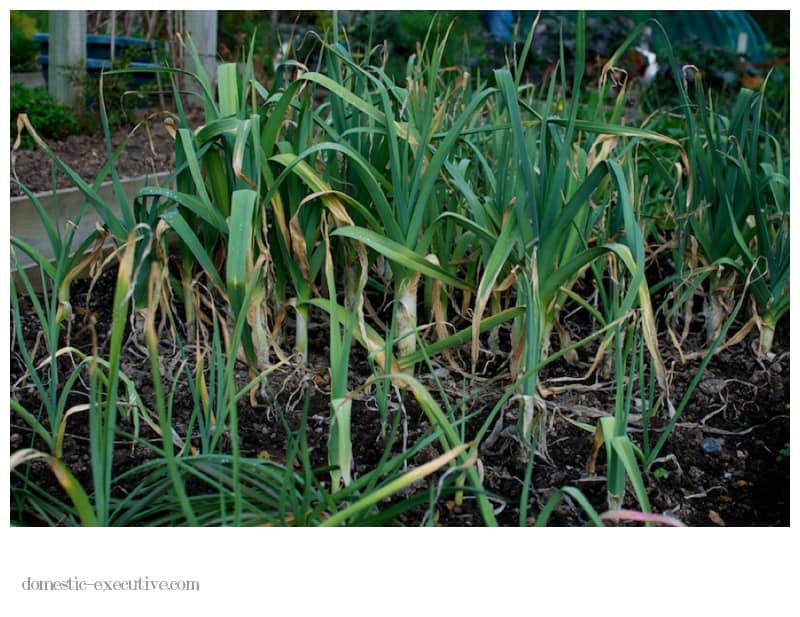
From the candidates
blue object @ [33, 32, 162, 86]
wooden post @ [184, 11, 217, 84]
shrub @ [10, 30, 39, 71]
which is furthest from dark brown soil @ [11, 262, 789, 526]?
shrub @ [10, 30, 39, 71]

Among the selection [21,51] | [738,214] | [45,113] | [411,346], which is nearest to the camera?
[411,346]

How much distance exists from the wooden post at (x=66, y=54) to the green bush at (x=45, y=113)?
0.09m

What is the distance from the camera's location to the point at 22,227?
228 centimetres

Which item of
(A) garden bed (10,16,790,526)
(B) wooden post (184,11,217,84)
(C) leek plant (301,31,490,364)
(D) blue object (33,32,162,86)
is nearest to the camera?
(A) garden bed (10,16,790,526)

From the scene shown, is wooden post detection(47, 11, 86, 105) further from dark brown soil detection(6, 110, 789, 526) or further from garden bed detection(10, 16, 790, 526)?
dark brown soil detection(6, 110, 789, 526)

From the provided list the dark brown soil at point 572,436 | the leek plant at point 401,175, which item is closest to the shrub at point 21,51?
the dark brown soil at point 572,436

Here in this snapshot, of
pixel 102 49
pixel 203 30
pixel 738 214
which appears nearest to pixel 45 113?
pixel 102 49

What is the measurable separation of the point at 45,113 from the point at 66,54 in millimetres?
318

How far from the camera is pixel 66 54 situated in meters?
3.55

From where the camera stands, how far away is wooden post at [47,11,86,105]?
348cm

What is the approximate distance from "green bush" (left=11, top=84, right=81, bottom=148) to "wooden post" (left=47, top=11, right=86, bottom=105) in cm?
9

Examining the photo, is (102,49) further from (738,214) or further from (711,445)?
(711,445)
